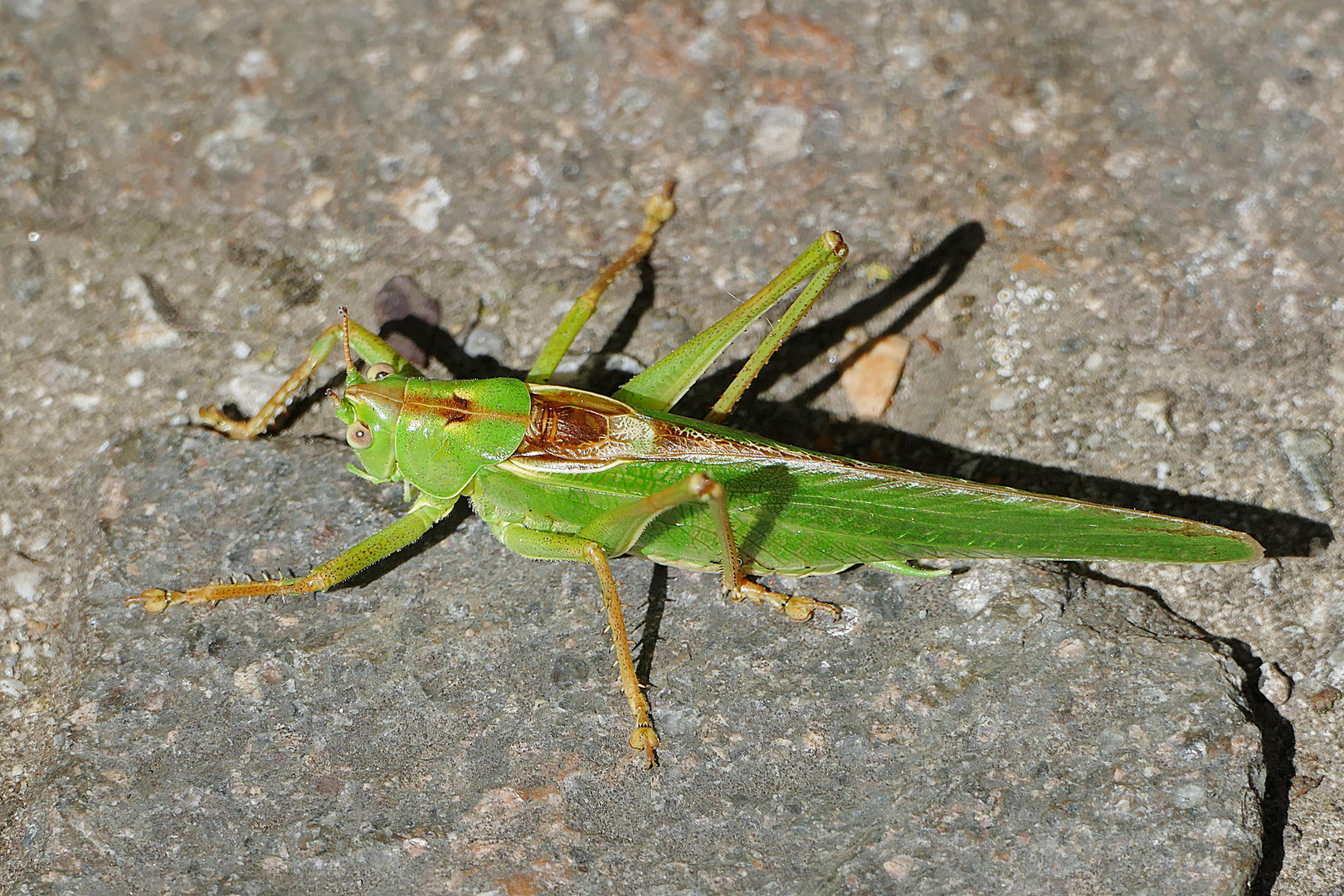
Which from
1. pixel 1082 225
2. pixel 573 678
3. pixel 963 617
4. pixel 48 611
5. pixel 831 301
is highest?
pixel 1082 225

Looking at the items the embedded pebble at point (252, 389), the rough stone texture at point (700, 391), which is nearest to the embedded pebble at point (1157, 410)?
the rough stone texture at point (700, 391)

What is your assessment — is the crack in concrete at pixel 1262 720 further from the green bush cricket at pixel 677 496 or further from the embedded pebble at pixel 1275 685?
the green bush cricket at pixel 677 496

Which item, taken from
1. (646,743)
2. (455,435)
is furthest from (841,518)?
(455,435)

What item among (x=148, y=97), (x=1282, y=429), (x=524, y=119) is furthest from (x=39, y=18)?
(x=1282, y=429)

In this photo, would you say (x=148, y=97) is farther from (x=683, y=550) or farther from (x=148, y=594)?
(x=683, y=550)

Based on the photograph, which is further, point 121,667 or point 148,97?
point 148,97

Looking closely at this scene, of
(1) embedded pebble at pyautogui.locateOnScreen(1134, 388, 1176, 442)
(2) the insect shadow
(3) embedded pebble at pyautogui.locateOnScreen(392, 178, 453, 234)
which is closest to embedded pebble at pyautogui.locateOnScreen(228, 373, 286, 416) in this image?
(2) the insect shadow

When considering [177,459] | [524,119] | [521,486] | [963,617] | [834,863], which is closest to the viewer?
[834,863]
